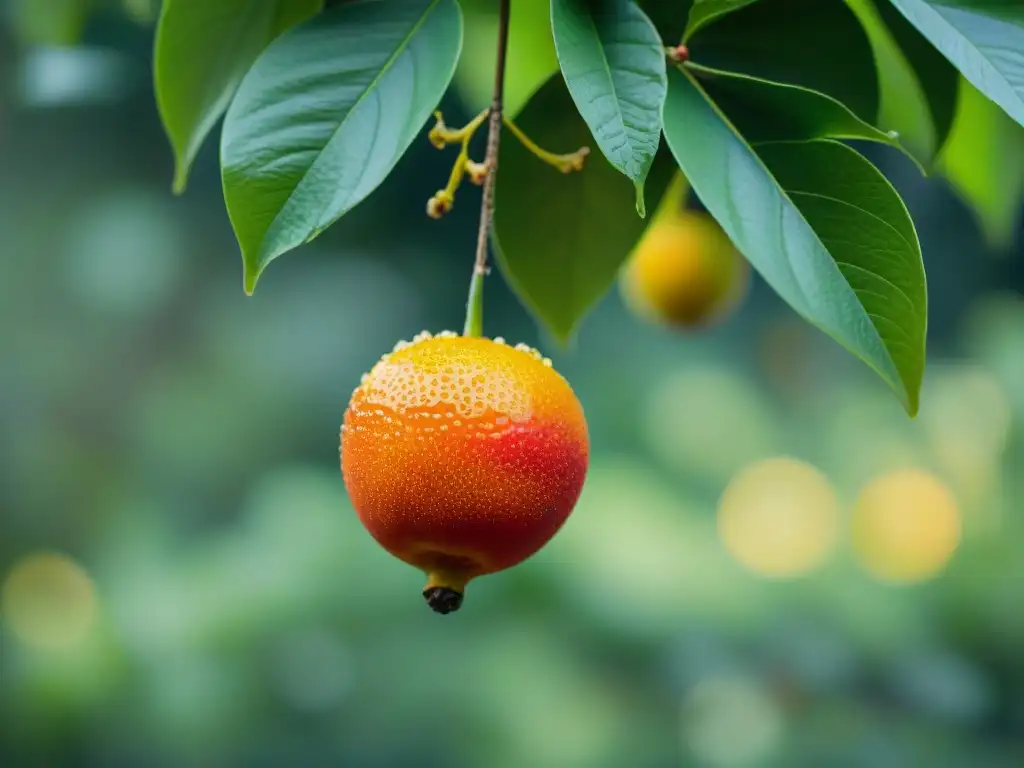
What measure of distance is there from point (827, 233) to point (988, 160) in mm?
346

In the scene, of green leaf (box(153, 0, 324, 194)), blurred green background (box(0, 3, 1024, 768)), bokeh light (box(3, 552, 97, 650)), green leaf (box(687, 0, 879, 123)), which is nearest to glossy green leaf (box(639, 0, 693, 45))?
green leaf (box(687, 0, 879, 123))

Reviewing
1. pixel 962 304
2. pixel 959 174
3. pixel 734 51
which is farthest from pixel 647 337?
pixel 734 51

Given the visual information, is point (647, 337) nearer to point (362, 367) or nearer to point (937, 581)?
point (362, 367)

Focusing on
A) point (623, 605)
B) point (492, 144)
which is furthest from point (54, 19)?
point (623, 605)

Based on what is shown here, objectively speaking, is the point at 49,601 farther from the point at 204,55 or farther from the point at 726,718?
the point at 204,55

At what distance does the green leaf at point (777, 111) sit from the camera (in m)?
0.36

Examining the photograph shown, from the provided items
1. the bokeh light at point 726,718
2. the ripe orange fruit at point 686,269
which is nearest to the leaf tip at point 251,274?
the ripe orange fruit at point 686,269

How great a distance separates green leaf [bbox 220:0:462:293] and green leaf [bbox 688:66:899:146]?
95 millimetres

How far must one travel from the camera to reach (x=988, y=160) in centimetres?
64

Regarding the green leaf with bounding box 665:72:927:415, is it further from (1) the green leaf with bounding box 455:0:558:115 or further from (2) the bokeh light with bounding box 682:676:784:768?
(2) the bokeh light with bounding box 682:676:784:768

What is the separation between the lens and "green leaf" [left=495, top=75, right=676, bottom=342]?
48 centimetres

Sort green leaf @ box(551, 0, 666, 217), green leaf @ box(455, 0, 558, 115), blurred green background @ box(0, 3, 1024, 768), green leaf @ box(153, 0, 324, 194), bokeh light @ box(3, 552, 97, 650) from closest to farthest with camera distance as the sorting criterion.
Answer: green leaf @ box(551, 0, 666, 217)
green leaf @ box(153, 0, 324, 194)
green leaf @ box(455, 0, 558, 115)
blurred green background @ box(0, 3, 1024, 768)
bokeh light @ box(3, 552, 97, 650)

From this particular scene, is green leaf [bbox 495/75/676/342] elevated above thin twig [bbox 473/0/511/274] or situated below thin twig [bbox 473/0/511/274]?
below

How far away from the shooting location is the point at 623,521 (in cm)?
201
